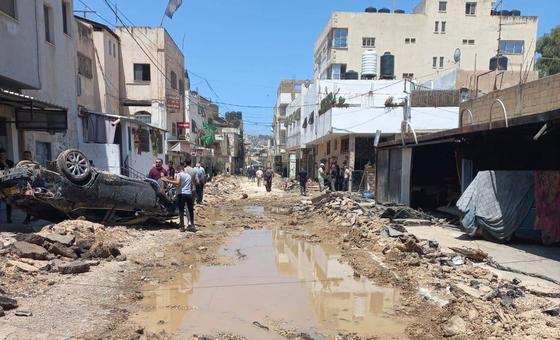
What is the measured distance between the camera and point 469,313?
464cm

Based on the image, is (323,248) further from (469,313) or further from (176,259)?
(469,313)

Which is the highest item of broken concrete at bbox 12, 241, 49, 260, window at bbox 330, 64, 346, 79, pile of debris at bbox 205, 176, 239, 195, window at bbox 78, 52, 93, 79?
window at bbox 330, 64, 346, 79

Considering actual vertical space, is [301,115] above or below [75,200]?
above

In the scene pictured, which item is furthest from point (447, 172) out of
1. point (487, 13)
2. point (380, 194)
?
point (487, 13)

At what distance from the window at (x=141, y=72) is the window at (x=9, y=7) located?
17748mm

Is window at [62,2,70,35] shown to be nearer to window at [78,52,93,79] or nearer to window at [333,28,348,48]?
window at [78,52,93,79]

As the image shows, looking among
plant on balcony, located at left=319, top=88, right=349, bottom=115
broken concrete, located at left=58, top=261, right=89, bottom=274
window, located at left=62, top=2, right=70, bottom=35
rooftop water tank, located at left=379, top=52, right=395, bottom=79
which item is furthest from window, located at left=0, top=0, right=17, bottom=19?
rooftop water tank, located at left=379, top=52, right=395, bottom=79

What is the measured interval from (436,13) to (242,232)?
4781 cm

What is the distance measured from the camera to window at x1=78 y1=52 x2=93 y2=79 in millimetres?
22569

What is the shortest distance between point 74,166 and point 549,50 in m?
52.8

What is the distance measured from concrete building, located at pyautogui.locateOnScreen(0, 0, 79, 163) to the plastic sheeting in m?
11.2

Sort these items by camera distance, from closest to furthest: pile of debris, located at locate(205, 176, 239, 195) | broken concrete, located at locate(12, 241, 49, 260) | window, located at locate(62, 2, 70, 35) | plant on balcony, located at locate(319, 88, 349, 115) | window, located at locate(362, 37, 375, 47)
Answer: broken concrete, located at locate(12, 241, 49, 260) → window, located at locate(62, 2, 70, 35) → pile of debris, located at locate(205, 176, 239, 195) → plant on balcony, located at locate(319, 88, 349, 115) → window, located at locate(362, 37, 375, 47)

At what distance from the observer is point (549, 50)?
4469 cm

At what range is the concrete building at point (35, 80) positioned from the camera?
36.2 ft
